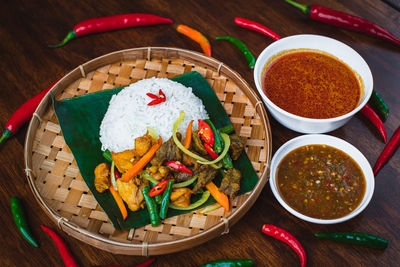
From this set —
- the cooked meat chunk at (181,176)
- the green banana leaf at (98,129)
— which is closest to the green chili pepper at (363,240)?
the green banana leaf at (98,129)

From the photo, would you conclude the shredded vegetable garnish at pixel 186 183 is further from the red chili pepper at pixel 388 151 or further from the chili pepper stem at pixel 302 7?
the chili pepper stem at pixel 302 7

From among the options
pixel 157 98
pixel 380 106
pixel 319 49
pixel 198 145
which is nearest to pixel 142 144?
pixel 198 145

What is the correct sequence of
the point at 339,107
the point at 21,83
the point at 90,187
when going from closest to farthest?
1. the point at 90,187
2. the point at 339,107
3. the point at 21,83

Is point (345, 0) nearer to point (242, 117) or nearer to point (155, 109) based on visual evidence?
point (242, 117)

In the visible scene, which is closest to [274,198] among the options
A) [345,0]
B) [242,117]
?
[242,117]

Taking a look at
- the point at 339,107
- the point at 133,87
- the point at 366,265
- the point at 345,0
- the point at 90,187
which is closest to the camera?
the point at 366,265

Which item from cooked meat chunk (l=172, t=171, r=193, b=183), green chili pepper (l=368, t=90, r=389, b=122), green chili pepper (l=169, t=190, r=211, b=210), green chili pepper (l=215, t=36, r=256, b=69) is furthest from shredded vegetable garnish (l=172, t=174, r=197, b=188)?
green chili pepper (l=368, t=90, r=389, b=122)
